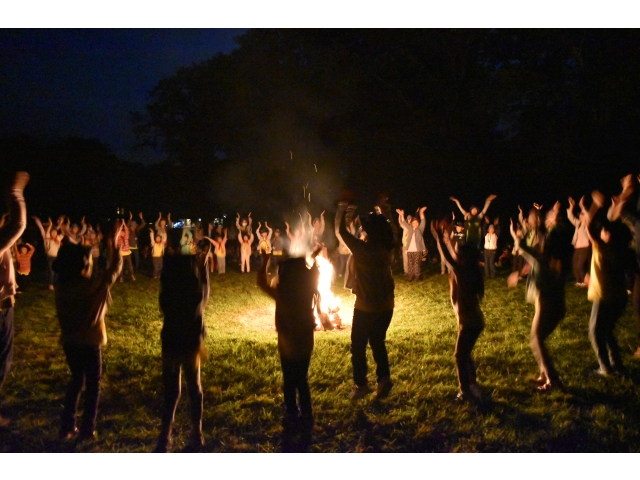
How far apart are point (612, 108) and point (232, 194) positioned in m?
24.4

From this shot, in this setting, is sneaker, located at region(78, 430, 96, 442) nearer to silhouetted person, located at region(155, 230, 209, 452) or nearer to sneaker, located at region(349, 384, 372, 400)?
silhouetted person, located at region(155, 230, 209, 452)

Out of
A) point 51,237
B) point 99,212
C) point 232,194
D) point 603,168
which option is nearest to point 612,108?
point 603,168

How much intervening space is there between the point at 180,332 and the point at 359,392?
227 centimetres

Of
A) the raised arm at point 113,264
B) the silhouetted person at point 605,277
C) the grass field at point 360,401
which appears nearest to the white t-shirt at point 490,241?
the grass field at point 360,401

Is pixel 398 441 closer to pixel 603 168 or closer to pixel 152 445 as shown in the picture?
pixel 152 445

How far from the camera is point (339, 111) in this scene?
2309 cm

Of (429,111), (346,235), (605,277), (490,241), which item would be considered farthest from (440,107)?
(346,235)

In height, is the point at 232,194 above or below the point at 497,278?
above

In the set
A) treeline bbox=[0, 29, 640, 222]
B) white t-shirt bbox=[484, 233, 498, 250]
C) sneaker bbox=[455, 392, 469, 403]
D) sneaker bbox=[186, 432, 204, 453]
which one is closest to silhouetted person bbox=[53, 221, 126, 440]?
sneaker bbox=[186, 432, 204, 453]

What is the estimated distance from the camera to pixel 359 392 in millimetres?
5809

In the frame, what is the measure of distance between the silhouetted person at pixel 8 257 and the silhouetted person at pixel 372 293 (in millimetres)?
3324

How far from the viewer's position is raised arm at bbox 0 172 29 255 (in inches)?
192

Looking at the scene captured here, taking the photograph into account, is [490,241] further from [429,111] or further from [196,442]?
[196,442]

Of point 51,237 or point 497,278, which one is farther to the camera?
point 497,278
